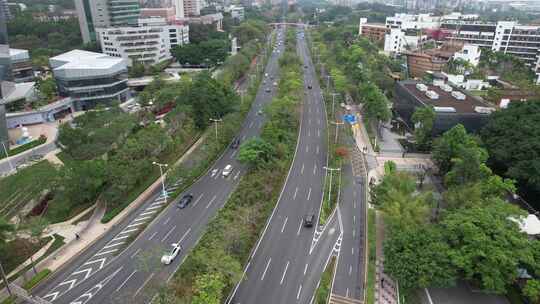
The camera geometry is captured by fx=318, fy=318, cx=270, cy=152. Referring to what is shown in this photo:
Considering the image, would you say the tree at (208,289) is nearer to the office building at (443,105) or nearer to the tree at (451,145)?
the tree at (451,145)

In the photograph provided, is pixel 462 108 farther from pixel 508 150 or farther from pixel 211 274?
pixel 211 274

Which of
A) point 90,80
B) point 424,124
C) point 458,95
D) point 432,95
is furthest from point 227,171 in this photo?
point 458,95

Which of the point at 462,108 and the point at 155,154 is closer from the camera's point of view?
the point at 155,154

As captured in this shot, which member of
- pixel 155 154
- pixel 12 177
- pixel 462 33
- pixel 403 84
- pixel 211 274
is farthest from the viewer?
pixel 462 33

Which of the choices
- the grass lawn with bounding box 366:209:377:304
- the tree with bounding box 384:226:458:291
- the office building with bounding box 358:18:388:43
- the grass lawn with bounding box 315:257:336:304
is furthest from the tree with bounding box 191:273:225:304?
the office building with bounding box 358:18:388:43


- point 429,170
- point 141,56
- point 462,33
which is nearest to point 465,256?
point 429,170
